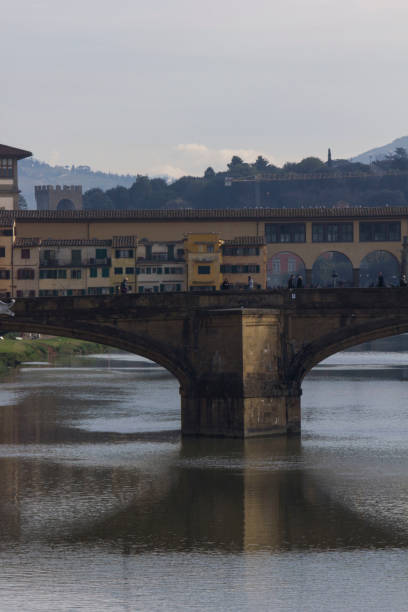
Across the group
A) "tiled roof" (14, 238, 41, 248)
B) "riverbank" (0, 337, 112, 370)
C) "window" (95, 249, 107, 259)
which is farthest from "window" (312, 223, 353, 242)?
"riverbank" (0, 337, 112, 370)

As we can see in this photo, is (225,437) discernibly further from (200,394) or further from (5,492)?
(5,492)

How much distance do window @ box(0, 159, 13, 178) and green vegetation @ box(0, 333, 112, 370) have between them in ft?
53.2

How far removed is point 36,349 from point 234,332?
61.0 meters

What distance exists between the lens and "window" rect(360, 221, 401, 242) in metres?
91.8

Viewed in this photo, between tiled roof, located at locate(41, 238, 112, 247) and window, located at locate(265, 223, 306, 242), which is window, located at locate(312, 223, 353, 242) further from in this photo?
tiled roof, located at locate(41, 238, 112, 247)

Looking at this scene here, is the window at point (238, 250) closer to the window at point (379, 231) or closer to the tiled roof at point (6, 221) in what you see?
the window at point (379, 231)

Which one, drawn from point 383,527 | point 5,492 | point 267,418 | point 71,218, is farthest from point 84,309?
point 71,218

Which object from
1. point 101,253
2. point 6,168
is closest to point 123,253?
point 101,253

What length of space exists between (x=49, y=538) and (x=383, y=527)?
10839 millimetres

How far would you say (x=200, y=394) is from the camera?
176 ft

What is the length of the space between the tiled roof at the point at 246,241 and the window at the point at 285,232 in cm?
164

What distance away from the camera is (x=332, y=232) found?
9206 centimetres

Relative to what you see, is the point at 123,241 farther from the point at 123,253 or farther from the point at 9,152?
the point at 9,152

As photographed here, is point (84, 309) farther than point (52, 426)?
No
